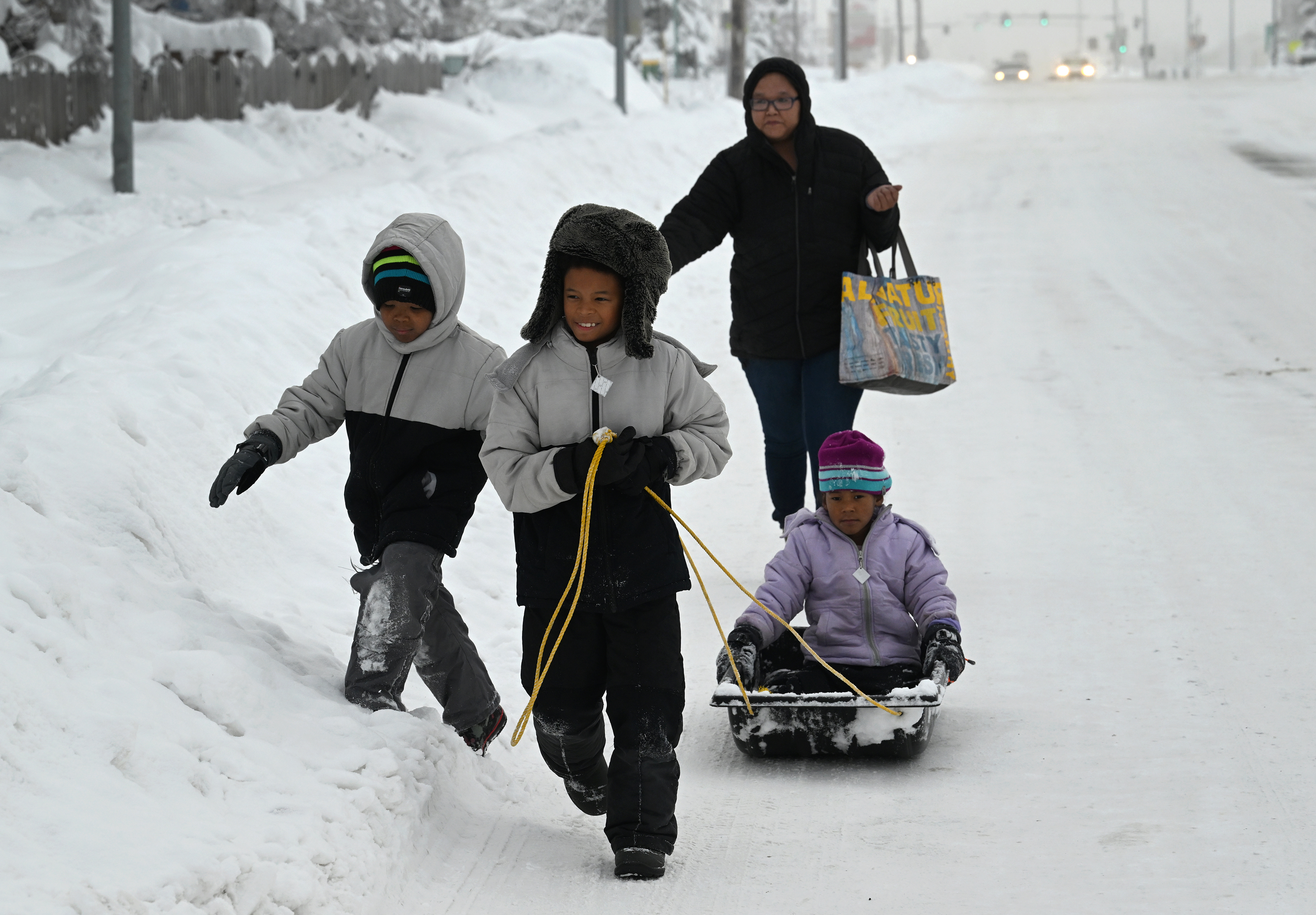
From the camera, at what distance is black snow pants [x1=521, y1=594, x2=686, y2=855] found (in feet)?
12.1

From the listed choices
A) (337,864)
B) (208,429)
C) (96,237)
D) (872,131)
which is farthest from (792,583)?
(872,131)

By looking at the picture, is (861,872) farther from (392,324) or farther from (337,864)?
(392,324)

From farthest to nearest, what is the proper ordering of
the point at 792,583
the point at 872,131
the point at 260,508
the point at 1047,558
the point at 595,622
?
the point at 872,131, the point at 1047,558, the point at 260,508, the point at 792,583, the point at 595,622

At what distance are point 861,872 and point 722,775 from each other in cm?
85

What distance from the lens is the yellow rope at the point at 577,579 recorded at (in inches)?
137

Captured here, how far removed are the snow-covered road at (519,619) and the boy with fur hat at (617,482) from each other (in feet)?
1.08

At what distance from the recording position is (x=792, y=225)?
18.8 feet

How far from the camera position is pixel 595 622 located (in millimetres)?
3756

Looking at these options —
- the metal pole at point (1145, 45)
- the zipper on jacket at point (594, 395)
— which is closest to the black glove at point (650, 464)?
the zipper on jacket at point (594, 395)

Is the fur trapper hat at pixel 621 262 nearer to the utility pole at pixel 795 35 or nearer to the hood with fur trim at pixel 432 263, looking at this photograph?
the hood with fur trim at pixel 432 263

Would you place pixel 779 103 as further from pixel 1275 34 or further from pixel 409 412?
pixel 1275 34

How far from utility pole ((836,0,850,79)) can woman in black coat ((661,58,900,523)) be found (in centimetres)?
3571

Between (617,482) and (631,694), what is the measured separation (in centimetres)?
58

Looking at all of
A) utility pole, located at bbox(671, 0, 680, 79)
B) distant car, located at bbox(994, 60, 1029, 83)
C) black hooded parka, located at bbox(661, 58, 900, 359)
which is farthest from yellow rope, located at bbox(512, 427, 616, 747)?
distant car, located at bbox(994, 60, 1029, 83)
